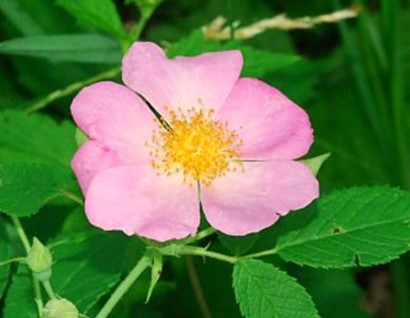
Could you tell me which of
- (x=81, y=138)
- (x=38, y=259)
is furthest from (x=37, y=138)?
(x=38, y=259)

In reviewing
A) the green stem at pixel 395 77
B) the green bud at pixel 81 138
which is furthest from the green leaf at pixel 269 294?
the green stem at pixel 395 77

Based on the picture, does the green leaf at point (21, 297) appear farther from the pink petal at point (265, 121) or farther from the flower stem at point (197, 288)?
the flower stem at point (197, 288)

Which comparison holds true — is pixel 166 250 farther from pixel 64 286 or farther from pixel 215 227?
pixel 64 286

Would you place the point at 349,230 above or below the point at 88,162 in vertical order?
below

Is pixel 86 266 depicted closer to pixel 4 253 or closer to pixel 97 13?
pixel 4 253

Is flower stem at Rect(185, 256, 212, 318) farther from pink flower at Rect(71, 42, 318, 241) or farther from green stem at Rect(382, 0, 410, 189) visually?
pink flower at Rect(71, 42, 318, 241)

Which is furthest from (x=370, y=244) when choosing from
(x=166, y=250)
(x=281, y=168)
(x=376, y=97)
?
(x=376, y=97)

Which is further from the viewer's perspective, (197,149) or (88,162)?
(197,149)
